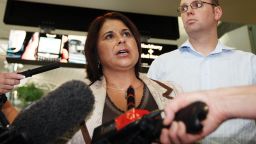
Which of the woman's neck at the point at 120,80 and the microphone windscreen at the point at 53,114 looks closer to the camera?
the microphone windscreen at the point at 53,114

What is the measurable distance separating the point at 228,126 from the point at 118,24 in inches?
34.7

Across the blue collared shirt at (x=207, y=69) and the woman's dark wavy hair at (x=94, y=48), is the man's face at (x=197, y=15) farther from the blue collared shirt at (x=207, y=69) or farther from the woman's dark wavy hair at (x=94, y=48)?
the woman's dark wavy hair at (x=94, y=48)

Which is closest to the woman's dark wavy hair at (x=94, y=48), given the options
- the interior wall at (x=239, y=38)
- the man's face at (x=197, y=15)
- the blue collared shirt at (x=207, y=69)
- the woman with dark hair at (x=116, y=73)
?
the woman with dark hair at (x=116, y=73)

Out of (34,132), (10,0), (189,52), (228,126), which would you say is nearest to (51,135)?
(34,132)

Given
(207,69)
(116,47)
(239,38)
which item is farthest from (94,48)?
(239,38)

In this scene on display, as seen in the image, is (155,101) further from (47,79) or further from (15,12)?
(47,79)

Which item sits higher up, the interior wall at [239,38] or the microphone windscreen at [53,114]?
the microphone windscreen at [53,114]

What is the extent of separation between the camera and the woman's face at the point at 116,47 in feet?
5.53

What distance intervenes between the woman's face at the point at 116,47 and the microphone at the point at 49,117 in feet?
2.95

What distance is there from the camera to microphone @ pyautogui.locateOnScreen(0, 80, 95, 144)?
0.69 m

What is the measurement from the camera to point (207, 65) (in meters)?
2.19

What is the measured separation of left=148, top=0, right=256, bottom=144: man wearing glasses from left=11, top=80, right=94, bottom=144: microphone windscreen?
1.28 m

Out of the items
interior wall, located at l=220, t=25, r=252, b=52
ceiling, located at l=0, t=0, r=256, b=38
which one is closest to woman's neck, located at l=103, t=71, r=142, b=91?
ceiling, located at l=0, t=0, r=256, b=38

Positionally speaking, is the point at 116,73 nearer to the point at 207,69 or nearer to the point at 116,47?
the point at 116,47
